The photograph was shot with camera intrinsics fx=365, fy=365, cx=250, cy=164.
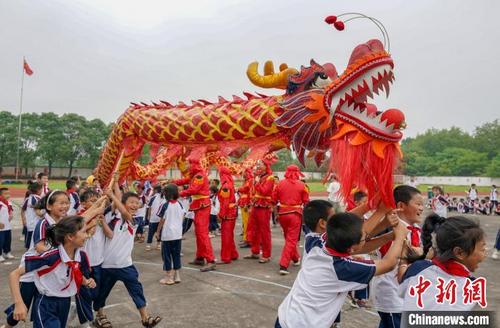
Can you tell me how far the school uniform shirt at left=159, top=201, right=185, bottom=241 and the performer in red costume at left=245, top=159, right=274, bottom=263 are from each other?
74.4 inches

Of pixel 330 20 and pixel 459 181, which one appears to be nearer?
pixel 330 20

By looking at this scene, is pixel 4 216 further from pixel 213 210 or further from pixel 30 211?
pixel 213 210

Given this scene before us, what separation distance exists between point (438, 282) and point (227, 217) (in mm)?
4988

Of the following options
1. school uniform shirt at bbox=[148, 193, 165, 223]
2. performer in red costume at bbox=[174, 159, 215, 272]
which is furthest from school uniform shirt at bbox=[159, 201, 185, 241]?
school uniform shirt at bbox=[148, 193, 165, 223]

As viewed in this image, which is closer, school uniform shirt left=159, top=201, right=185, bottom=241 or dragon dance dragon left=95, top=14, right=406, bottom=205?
dragon dance dragon left=95, top=14, right=406, bottom=205

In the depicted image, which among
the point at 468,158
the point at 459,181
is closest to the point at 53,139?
the point at 459,181

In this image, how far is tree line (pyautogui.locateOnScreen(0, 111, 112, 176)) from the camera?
38875 millimetres

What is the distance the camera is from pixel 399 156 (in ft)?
9.47

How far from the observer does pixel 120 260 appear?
3.55m

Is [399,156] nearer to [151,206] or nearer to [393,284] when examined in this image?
[393,284]

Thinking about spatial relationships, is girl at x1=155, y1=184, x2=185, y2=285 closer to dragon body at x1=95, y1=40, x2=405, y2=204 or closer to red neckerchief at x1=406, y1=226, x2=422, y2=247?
dragon body at x1=95, y1=40, x2=405, y2=204

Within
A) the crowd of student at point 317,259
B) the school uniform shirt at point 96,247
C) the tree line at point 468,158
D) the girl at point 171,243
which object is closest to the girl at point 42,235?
the crowd of student at point 317,259

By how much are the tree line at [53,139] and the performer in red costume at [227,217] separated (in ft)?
129

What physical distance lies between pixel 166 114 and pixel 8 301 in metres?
3.16
